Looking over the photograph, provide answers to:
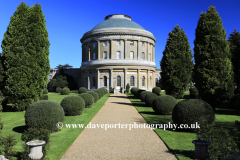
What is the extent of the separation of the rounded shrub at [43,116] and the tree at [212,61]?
13467 millimetres

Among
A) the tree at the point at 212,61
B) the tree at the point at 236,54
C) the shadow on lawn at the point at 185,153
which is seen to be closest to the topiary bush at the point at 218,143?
the shadow on lawn at the point at 185,153

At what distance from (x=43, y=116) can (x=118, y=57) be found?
4085cm

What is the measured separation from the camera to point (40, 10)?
1738 cm

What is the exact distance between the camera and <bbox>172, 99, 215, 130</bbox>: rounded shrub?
30.3 feet

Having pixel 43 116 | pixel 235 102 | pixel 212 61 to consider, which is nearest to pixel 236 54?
pixel 235 102

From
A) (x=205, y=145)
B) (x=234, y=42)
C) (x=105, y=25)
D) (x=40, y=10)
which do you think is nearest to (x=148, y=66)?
(x=105, y=25)

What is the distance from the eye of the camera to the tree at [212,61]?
55.0 feet

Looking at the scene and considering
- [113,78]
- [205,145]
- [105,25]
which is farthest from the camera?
[105,25]

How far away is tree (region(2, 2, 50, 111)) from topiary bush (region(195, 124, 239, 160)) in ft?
47.4

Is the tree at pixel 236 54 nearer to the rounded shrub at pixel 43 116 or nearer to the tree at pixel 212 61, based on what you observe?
the tree at pixel 212 61

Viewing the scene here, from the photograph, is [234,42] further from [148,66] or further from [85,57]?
[85,57]

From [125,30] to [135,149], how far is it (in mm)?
44296

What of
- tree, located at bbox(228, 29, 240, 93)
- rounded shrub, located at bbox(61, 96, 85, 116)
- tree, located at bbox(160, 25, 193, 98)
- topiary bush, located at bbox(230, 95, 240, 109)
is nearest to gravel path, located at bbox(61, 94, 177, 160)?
rounded shrub, located at bbox(61, 96, 85, 116)

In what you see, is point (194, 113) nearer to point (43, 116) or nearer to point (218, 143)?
point (218, 143)
